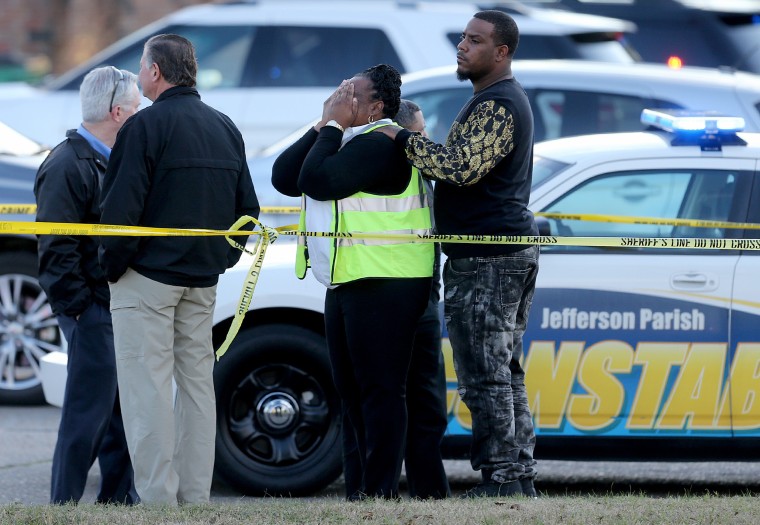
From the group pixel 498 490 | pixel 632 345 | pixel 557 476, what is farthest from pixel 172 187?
pixel 557 476

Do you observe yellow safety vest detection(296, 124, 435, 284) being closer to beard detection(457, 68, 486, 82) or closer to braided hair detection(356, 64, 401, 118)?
braided hair detection(356, 64, 401, 118)

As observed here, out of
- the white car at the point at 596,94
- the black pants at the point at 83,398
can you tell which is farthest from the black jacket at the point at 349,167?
the white car at the point at 596,94

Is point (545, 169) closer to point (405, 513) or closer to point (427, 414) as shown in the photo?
point (427, 414)

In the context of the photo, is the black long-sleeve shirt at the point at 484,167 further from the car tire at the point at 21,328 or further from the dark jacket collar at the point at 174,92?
the car tire at the point at 21,328

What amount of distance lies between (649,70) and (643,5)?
541cm

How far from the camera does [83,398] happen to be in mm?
5520

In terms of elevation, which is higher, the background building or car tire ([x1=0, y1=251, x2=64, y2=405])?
the background building

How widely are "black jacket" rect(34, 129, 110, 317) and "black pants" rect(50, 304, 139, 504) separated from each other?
0.09 metres

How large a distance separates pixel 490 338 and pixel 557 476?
1.99 metres

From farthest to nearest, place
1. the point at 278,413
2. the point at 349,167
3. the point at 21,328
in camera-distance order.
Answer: the point at 21,328 → the point at 278,413 → the point at 349,167

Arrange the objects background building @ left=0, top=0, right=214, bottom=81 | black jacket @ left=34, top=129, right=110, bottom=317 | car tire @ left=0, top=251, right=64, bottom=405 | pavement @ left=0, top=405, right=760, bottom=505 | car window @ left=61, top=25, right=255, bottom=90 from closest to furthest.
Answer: black jacket @ left=34, top=129, right=110, bottom=317 < pavement @ left=0, top=405, right=760, bottom=505 < car tire @ left=0, top=251, right=64, bottom=405 < car window @ left=61, top=25, right=255, bottom=90 < background building @ left=0, top=0, right=214, bottom=81

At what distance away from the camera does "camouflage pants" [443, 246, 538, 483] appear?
525cm

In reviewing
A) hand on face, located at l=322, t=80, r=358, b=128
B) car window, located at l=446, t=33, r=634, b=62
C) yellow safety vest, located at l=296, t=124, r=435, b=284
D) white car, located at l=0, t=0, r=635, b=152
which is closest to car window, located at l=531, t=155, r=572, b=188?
yellow safety vest, located at l=296, t=124, r=435, b=284

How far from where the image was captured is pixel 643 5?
14.8 m
